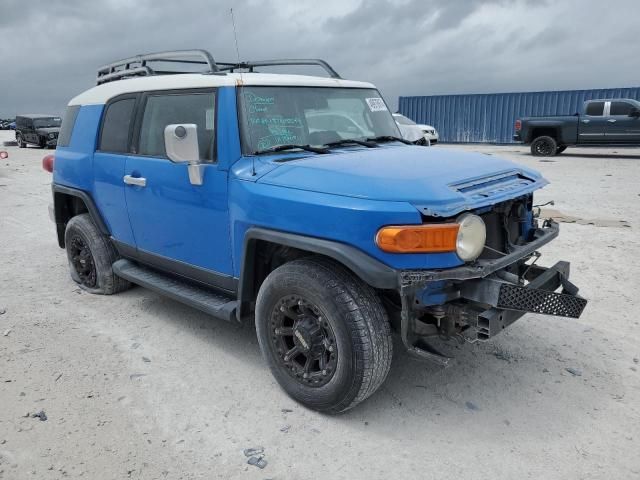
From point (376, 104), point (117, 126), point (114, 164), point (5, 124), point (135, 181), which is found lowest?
point (135, 181)

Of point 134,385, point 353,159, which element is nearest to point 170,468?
point 134,385

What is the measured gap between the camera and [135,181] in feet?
14.0

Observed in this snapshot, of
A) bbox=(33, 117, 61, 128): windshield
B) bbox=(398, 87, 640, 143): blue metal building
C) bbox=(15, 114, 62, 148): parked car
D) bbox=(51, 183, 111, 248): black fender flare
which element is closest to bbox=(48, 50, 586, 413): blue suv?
bbox=(51, 183, 111, 248): black fender flare

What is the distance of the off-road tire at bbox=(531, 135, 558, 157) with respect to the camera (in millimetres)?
18422

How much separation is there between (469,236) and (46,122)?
26132 mm

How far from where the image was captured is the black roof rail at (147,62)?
411cm

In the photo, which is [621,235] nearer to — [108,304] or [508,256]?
Result: [508,256]

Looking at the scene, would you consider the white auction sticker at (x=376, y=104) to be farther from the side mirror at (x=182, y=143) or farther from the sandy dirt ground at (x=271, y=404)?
the sandy dirt ground at (x=271, y=404)

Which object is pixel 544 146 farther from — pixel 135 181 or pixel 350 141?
pixel 135 181

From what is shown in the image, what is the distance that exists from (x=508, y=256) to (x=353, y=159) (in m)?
1.08

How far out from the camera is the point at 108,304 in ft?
16.5

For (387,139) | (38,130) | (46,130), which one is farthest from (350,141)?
(38,130)

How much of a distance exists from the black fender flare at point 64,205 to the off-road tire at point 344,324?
8.24ft

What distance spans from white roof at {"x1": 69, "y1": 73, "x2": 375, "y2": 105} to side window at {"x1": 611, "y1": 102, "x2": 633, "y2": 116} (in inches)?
623
